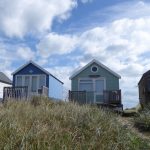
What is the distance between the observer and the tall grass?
583cm

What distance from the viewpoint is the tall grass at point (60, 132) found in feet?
19.1

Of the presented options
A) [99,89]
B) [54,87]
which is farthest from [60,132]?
[54,87]

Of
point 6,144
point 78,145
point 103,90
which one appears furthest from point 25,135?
point 103,90

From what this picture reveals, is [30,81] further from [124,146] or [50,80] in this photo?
[124,146]

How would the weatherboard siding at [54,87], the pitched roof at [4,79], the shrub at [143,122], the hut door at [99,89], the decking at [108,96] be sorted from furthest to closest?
the pitched roof at [4,79] < the weatherboard siding at [54,87] < the hut door at [99,89] < the decking at [108,96] < the shrub at [143,122]

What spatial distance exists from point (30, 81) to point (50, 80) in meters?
1.74

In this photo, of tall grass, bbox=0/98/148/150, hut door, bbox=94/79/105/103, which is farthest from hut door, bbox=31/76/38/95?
tall grass, bbox=0/98/148/150

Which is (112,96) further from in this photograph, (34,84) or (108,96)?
(34,84)

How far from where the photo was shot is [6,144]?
18.2 ft

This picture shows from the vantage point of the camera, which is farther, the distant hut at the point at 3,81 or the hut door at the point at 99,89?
the distant hut at the point at 3,81

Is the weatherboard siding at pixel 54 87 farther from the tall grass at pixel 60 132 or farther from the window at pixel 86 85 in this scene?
the tall grass at pixel 60 132

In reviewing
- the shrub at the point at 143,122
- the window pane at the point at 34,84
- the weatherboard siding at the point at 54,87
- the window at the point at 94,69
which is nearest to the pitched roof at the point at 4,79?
the weatherboard siding at the point at 54,87

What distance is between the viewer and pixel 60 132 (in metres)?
6.65

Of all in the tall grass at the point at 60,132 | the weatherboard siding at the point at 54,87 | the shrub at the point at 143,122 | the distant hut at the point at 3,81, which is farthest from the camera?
the distant hut at the point at 3,81
